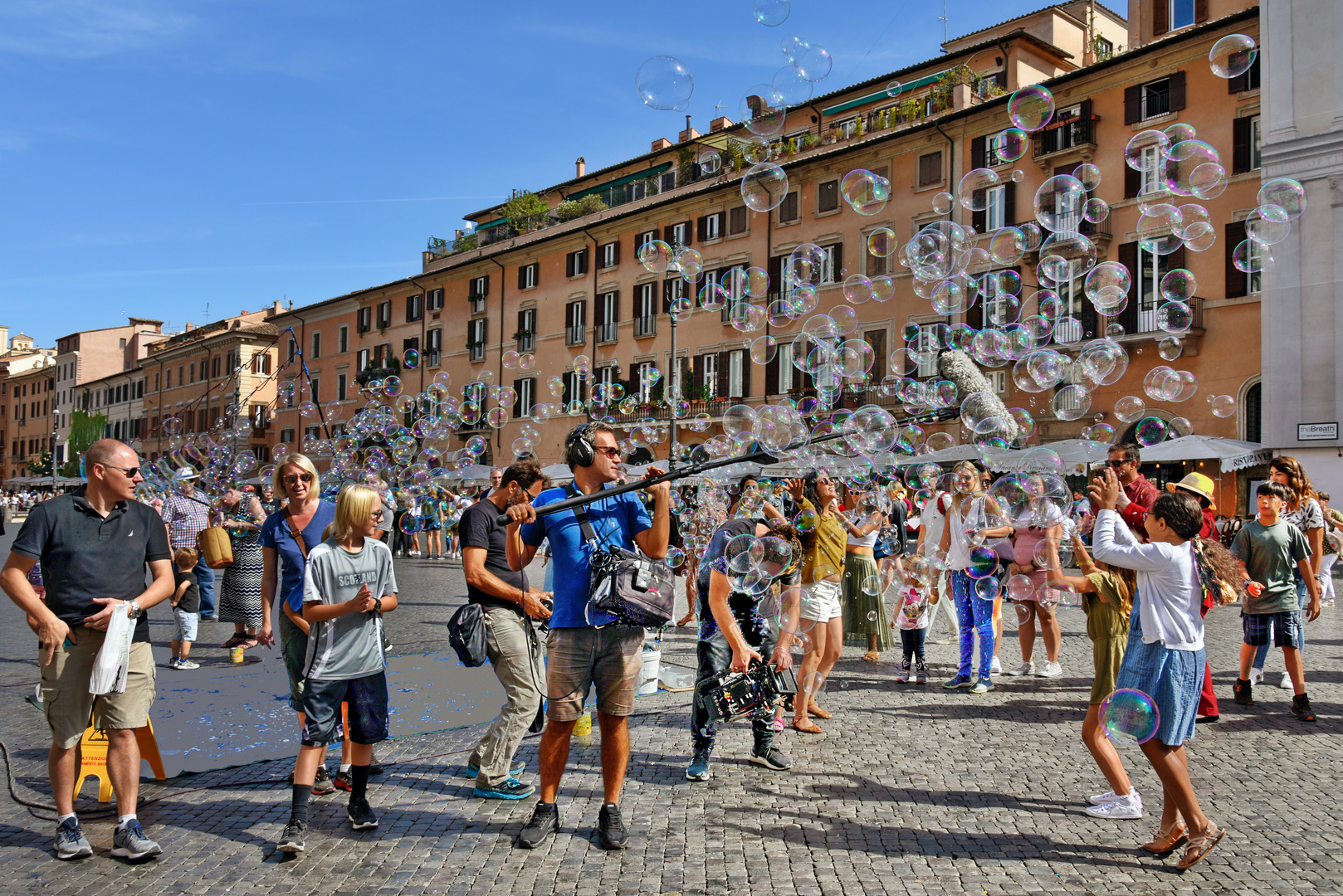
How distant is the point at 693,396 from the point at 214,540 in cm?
2250

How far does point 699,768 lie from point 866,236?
22562 millimetres

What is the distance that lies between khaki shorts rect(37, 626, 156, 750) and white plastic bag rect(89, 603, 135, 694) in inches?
1.4

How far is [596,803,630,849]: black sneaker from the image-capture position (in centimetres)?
367

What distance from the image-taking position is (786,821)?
4.01m

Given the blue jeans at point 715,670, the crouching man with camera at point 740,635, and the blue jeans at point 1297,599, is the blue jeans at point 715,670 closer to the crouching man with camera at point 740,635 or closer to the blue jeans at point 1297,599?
the crouching man with camera at point 740,635

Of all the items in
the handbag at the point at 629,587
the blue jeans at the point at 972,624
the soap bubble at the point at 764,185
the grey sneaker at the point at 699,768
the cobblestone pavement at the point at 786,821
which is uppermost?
the soap bubble at the point at 764,185

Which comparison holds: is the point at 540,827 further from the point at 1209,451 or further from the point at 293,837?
the point at 1209,451

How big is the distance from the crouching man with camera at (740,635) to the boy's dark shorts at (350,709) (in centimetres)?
141

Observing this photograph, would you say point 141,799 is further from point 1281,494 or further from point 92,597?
point 1281,494

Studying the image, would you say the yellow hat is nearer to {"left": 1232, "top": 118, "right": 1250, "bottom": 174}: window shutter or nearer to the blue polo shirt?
the blue polo shirt

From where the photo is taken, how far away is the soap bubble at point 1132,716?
11.6ft

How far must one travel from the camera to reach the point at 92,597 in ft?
11.9

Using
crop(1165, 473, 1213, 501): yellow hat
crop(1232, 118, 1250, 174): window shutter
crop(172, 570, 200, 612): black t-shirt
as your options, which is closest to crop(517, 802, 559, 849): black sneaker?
crop(1165, 473, 1213, 501): yellow hat

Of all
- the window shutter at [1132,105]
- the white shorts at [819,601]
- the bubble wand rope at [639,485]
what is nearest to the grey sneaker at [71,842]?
the bubble wand rope at [639,485]
